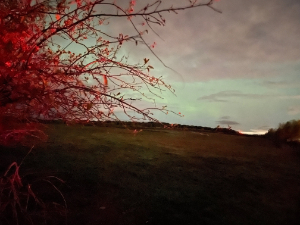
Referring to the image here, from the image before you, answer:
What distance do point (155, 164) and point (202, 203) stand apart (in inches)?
43.8

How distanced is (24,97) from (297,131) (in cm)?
454

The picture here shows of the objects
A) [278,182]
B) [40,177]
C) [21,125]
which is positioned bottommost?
[40,177]

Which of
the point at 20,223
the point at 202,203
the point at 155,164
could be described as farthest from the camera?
the point at 155,164

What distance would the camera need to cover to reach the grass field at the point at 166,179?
221 centimetres

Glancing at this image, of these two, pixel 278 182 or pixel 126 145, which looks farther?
→ pixel 126 145

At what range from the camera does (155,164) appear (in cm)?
343

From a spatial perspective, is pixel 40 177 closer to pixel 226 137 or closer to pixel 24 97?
pixel 24 97

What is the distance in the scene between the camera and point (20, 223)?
207 cm

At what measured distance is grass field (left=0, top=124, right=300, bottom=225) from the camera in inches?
86.8

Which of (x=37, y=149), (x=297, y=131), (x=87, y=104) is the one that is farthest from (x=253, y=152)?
(x=37, y=149)

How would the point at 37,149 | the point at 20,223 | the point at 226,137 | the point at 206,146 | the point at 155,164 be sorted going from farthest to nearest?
the point at 226,137 → the point at 206,146 → the point at 37,149 → the point at 155,164 → the point at 20,223

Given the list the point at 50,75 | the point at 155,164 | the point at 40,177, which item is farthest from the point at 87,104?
the point at 155,164

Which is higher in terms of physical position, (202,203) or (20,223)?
(202,203)

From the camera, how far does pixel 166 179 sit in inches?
116
